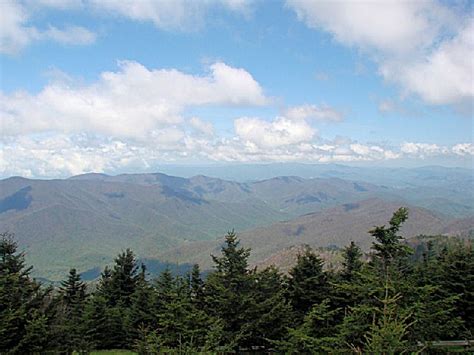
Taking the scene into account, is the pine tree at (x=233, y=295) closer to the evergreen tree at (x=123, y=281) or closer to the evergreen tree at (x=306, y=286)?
the evergreen tree at (x=306, y=286)

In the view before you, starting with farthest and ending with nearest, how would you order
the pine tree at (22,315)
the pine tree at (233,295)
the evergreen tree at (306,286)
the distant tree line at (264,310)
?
the evergreen tree at (306,286) → the pine tree at (233,295) → the pine tree at (22,315) → the distant tree line at (264,310)

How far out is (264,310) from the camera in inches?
949

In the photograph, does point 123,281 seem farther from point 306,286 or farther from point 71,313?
point 306,286

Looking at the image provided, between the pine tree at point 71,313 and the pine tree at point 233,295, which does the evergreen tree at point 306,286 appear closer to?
the pine tree at point 233,295

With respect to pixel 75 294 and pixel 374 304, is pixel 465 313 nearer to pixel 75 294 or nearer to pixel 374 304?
pixel 374 304

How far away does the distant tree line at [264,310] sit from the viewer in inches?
625

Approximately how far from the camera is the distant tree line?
52.1 feet

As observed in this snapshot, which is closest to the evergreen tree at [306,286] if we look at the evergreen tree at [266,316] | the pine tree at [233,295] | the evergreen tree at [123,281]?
the evergreen tree at [266,316]

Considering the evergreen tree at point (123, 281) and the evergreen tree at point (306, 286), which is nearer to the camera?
the evergreen tree at point (306, 286)

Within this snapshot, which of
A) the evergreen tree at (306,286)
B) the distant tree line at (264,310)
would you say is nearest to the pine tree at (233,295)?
the distant tree line at (264,310)

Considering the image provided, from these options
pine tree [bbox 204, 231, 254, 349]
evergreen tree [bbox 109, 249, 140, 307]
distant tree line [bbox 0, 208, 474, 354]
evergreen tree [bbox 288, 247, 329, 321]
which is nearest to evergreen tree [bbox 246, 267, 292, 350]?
distant tree line [bbox 0, 208, 474, 354]

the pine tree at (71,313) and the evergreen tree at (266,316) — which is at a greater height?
the evergreen tree at (266,316)

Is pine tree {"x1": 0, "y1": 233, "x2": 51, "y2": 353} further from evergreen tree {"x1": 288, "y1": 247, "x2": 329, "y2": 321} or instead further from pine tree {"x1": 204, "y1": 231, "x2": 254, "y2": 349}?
evergreen tree {"x1": 288, "y1": 247, "x2": 329, "y2": 321}

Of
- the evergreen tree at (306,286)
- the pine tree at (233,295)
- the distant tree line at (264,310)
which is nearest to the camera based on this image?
the distant tree line at (264,310)
